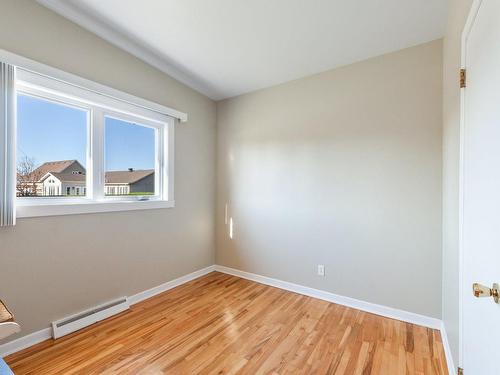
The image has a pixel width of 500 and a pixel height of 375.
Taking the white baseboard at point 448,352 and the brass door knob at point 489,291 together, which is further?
the white baseboard at point 448,352

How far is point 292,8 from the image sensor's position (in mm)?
1869

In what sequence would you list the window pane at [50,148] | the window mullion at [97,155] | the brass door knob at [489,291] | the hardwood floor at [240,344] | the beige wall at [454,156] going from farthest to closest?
the window mullion at [97,155]
the window pane at [50,148]
the hardwood floor at [240,344]
the beige wall at [454,156]
the brass door knob at [489,291]

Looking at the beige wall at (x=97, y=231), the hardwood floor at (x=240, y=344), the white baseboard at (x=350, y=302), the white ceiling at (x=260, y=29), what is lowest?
the hardwood floor at (x=240, y=344)

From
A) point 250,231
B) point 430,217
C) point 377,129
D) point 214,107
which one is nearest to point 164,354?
point 250,231

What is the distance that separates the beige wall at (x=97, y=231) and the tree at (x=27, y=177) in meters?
0.26

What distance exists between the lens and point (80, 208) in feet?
7.07

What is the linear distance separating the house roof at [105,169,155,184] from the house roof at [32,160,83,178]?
1.16ft

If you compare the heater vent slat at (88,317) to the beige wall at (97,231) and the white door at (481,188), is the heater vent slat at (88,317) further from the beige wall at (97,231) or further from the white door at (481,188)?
the white door at (481,188)

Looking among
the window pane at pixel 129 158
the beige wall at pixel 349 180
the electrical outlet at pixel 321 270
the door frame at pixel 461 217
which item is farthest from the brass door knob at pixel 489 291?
the window pane at pixel 129 158

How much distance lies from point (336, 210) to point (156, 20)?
2.55 metres

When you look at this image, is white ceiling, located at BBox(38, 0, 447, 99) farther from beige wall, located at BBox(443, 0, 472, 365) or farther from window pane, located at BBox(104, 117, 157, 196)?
window pane, located at BBox(104, 117, 157, 196)

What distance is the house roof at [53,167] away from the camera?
1989 mm

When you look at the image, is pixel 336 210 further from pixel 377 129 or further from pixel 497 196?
pixel 497 196

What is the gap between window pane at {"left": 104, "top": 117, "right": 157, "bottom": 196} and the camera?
8.13 ft
